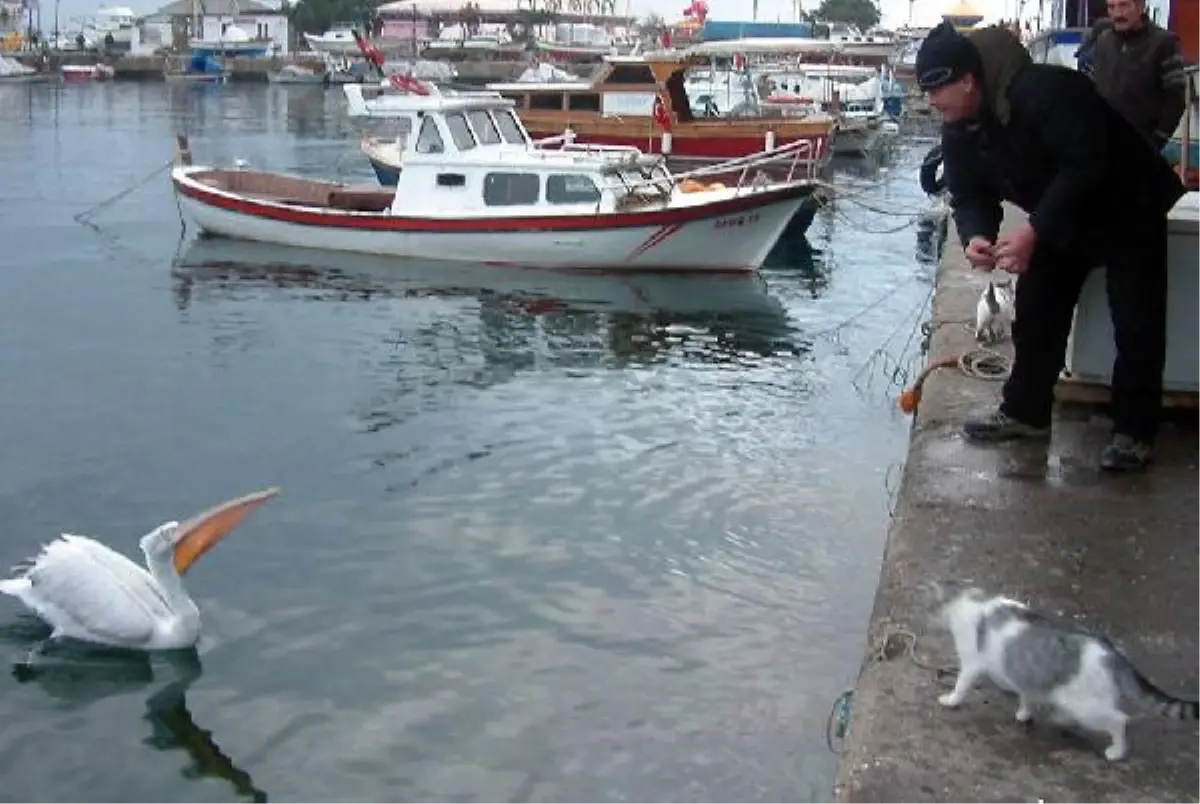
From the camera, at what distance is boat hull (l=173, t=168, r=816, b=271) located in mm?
20531

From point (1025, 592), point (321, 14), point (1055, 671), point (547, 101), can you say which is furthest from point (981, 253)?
point (321, 14)

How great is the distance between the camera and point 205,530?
8.00 m

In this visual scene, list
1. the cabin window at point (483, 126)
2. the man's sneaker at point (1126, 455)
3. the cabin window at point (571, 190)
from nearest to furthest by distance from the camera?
the man's sneaker at point (1126, 455), the cabin window at point (571, 190), the cabin window at point (483, 126)

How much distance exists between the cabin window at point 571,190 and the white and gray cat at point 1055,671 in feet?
55.0

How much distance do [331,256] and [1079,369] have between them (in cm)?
1609

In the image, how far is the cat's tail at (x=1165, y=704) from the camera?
11.9ft

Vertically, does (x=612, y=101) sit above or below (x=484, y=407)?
above

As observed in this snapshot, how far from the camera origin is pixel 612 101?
30453mm

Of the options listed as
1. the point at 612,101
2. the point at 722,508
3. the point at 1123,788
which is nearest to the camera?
the point at 1123,788

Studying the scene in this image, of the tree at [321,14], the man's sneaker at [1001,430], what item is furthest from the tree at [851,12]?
the man's sneaker at [1001,430]

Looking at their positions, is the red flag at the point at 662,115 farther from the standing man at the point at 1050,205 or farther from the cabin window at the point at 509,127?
the standing man at the point at 1050,205

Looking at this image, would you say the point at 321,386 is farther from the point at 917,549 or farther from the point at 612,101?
the point at 612,101

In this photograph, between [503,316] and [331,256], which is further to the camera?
[331,256]

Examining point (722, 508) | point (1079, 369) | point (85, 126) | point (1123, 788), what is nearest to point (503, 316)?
point (722, 508)
